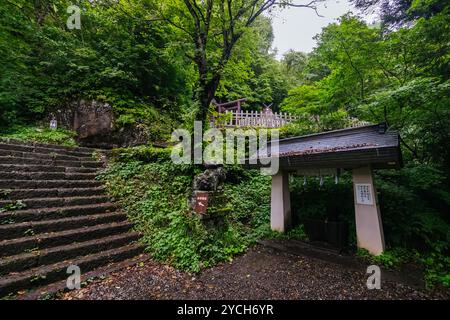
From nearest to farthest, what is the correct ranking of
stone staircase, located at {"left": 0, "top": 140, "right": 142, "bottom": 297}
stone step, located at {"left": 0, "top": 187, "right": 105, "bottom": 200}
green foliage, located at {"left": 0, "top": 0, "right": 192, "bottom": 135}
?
1. stone staircase, located at {"left": 0, "top": 140, "right": 142, "bottom": 297}
2. stone step, located at {"left": 0, "top": 187, "right": 105, "bottom": 200}
3. green foliage, located at {"left": 0, "top": 0, "right": 192, "bottom": 135}

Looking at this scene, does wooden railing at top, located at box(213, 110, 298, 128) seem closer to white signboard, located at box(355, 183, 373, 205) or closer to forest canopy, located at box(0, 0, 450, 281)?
forest canopy, located at box(0, 0, 450, 281)

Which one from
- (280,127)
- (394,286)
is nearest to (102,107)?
(280,127)

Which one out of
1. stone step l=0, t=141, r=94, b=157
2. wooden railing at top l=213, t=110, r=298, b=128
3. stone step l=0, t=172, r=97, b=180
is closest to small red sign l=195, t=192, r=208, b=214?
stone step l=0, t=172, r=97, b=180

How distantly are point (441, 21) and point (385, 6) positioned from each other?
4.66m

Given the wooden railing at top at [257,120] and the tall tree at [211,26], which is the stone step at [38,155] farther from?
the wooden railing at top at [257,120]

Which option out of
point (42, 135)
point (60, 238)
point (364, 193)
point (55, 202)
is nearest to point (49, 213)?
point (55, 202)

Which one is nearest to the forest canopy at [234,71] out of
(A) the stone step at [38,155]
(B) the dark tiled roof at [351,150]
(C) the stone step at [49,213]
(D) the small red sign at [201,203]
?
(B) the dark tiled roof at [351,150]

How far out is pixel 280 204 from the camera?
5.23m

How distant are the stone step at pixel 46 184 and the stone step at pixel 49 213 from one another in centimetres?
87

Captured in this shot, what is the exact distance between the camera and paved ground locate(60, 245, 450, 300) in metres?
2.85

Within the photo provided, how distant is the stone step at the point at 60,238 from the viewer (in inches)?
123

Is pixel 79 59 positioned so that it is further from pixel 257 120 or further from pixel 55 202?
pixel 257 120
